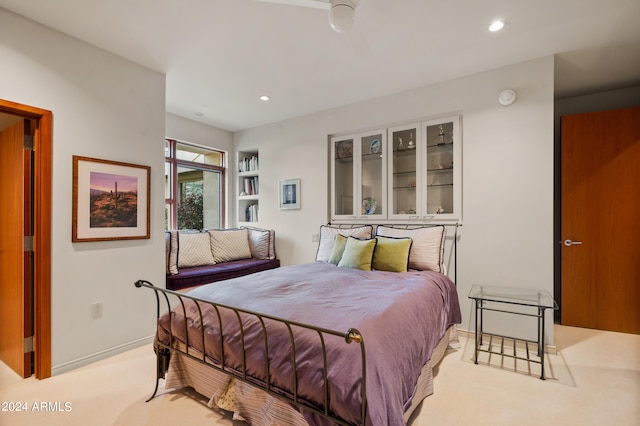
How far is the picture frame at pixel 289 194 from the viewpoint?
172 inches

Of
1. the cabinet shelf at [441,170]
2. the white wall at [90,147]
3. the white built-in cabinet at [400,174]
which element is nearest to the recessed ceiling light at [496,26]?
the white built-in cabinet at [400,174]

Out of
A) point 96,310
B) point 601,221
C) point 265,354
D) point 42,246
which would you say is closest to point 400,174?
point 601,221

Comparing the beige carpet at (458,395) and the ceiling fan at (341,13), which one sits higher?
the ceiling fan at (341,13)

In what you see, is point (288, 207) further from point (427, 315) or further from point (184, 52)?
point (427, 315)

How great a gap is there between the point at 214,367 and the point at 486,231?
2717mm

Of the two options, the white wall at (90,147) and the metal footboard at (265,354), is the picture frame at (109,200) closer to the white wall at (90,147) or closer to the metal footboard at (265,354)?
the white wall at (90,147)

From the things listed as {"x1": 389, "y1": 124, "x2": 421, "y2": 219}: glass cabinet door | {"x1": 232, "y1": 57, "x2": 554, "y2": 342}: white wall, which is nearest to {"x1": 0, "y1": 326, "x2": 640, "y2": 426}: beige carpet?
{"x1": 232, "y1": 57, "x2": 554, "y2": 342}: white wall

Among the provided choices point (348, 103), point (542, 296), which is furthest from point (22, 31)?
point (542, 296)

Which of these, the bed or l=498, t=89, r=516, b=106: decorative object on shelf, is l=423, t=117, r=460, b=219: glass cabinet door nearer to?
l=498, t=89, r=516, b=106: decorative object on shelf

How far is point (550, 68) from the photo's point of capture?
2.74 m

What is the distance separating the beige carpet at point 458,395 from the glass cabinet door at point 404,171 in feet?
5.28

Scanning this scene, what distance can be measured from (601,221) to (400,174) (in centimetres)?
214

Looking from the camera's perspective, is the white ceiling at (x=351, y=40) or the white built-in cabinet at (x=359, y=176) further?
the white built-in cabinet at (x=359, y=176)

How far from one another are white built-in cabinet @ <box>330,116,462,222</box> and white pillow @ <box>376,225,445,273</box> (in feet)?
1.27
